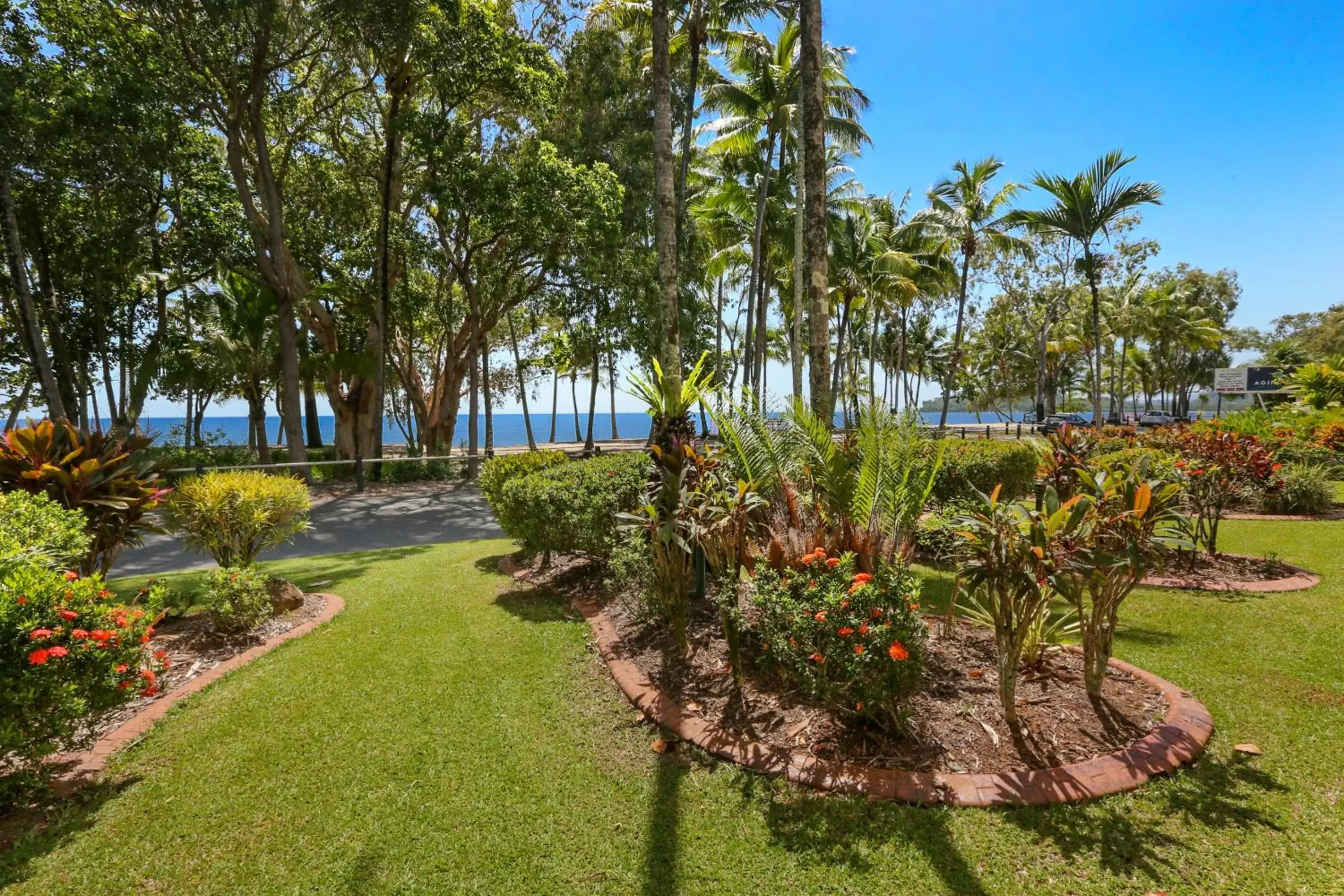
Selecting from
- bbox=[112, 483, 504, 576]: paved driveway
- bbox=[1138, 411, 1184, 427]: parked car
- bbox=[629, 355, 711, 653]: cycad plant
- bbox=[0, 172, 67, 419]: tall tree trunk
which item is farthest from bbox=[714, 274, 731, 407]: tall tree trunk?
bbox=[1138, 411, 1184, 427]: parked car

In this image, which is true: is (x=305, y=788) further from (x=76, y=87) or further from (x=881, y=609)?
(x=76, y=87)

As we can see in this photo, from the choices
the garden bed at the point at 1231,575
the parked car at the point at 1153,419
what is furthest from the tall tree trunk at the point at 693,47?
the parked car at the point at 1153,419

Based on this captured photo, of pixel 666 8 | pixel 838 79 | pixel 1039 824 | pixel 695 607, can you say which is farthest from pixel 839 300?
pixel 1039 824

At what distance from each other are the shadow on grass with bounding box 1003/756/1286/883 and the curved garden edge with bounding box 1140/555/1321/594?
11.1 feet

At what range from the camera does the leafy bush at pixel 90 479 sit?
4.38 meters

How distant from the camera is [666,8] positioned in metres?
7.66

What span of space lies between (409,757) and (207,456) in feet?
58.5

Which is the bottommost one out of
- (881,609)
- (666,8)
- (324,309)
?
(881,609)

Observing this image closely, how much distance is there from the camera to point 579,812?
2.75m

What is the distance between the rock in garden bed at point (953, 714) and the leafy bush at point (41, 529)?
3.60 meters

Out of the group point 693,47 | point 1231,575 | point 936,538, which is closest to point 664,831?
point 936,538

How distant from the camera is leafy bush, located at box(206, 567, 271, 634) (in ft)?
15.7

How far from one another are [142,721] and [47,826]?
1.00 m

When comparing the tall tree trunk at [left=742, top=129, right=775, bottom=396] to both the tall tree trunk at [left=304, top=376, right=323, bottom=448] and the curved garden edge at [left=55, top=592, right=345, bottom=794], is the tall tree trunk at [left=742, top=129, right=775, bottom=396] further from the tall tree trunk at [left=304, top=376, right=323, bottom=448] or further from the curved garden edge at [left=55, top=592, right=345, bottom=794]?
the tall tree trunk at [left=304, top=376, right=323, bottom=448]
